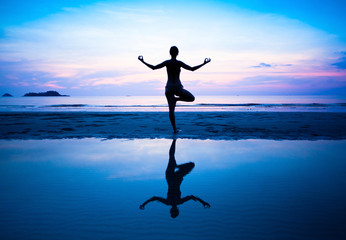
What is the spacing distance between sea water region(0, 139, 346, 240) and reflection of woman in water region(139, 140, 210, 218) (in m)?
0.07

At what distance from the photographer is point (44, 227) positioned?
86.9 inches

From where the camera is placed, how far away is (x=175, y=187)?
3207 millimetres

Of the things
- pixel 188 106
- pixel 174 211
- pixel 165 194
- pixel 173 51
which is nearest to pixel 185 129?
pixel 173 51

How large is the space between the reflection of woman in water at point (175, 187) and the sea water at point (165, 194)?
72 mm

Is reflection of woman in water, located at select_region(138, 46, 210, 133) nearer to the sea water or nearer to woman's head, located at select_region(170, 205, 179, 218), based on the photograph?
the sea water

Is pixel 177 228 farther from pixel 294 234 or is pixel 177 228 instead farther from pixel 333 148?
pixel 333 148

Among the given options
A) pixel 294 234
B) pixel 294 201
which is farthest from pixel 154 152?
pixel 294 234

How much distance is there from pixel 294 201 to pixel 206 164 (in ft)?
5.93

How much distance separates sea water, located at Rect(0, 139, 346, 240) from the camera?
2158mm

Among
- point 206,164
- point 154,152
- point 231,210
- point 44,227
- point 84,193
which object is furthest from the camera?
point 154,152

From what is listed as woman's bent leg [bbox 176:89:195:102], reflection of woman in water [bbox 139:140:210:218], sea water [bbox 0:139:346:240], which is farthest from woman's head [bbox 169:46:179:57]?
reflection of woman in water [bbox 139:140:210:218]

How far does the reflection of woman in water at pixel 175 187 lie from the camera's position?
2.67m

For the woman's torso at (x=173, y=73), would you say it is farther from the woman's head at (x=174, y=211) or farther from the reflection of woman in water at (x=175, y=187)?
the woman's head at (x=174, y=211)

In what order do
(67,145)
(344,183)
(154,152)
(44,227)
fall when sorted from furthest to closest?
(67,145) → (154,152) → (344,183) → (44,227)
